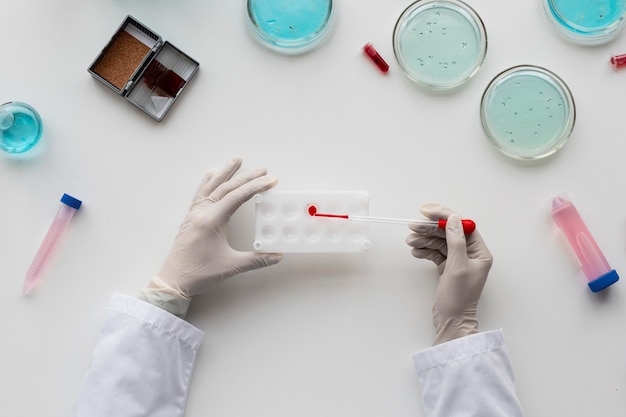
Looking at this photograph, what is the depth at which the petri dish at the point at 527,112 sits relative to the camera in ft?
4.80

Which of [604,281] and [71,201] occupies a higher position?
[71,201]

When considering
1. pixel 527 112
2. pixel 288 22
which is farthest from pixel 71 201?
pixel 527 112

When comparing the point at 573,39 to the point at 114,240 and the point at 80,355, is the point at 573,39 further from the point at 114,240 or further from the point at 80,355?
the point at 80,355

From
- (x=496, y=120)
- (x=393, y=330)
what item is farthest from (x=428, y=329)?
(x=496, y=120)

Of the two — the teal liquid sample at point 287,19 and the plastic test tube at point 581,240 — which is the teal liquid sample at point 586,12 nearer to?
the plastic test tube at point 581,240

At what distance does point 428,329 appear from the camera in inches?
56.5

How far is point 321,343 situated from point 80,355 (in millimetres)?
604

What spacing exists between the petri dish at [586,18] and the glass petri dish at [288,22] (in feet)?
1.93

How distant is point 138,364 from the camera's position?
4.42ft

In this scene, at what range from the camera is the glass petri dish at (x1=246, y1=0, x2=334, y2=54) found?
1.48 m

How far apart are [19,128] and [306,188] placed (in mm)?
759

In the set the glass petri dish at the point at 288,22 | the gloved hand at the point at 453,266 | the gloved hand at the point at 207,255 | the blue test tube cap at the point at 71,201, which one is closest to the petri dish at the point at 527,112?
the gloved hand at the point at 453,266

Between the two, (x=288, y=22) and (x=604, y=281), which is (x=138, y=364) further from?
(x=604, y=281)

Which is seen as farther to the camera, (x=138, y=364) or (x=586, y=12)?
(x=586, y=12)
